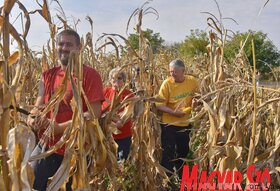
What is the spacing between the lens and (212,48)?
2.96 metres

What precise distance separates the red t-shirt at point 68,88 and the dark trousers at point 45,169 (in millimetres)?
75

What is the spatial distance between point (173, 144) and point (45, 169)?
6.56ft

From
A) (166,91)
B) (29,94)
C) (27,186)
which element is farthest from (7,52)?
(166,91)

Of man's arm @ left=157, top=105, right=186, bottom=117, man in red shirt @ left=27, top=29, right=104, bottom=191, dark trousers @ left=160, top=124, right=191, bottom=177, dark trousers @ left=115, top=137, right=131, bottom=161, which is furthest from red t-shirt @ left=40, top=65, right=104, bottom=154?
dark trousers @ left=160, top=124, right=191, bottom=177

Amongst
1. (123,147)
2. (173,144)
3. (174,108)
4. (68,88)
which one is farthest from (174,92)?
(68,88)

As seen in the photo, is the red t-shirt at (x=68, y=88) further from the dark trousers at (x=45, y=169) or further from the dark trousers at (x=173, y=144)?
the dark trousers at (x=173, y=144)

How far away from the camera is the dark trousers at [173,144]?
4066 mm

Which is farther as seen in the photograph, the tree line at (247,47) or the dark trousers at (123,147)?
the dark trousers at (123,147)

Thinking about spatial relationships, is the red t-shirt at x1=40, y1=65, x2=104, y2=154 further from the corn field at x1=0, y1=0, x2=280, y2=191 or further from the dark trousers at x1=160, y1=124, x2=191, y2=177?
the dark trousers at x1=160, y1=124, x2=191, y2=177

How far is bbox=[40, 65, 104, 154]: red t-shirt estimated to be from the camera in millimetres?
2195

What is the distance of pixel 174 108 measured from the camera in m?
3.95

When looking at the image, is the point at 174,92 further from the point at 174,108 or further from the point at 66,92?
the point at 66,92

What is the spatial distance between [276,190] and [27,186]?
2.07 m

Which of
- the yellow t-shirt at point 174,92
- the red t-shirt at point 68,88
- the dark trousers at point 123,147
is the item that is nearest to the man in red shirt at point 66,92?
the red t-shirt at point 68,88
